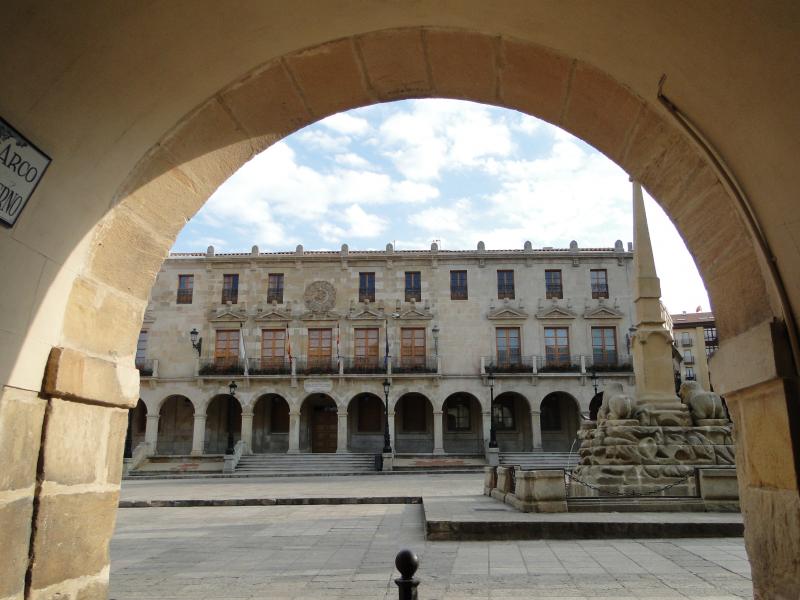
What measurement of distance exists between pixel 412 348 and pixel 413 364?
95 cm

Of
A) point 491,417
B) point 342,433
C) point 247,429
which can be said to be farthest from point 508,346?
point 247,429

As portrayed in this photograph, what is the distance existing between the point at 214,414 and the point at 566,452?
18.1 metres

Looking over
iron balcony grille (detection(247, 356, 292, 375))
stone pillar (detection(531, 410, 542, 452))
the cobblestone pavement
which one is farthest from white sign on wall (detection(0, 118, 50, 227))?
stone pillar (detection(531, 410, 542, 452))

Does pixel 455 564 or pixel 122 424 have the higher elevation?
pixel 122 424

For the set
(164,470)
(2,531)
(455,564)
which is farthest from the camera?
(164,470)

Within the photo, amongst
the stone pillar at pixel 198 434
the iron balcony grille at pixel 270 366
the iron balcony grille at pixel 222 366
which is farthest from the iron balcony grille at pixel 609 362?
the stone pillar at pixel 198 434

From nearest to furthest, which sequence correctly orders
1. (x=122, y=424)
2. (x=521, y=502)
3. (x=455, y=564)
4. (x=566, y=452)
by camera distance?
(x=122, y=424)
(x=455, y=564)
(x=521, y=502)
(x=566, y=452)

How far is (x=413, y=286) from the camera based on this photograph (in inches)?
1342

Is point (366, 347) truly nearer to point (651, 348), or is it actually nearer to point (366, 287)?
point (366, 287)

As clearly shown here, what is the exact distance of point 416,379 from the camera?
1261 inches

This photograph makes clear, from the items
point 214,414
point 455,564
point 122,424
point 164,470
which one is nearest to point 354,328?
point 214,414

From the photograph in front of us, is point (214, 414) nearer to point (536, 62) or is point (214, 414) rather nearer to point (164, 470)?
point (164, 470)

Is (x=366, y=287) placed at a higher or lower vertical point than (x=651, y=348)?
higher

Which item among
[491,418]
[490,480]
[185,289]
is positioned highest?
[185,289]
